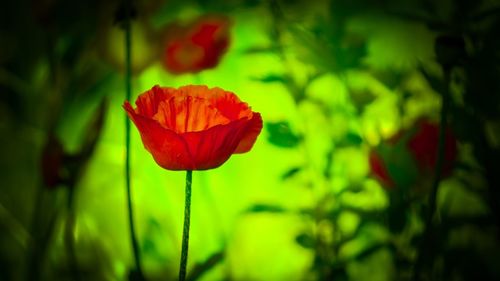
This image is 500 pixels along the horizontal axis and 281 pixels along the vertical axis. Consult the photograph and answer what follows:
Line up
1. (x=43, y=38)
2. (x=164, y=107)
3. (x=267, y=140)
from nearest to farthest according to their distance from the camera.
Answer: (x=164, y=107), (x=267, y=140), (x=43, y=38)

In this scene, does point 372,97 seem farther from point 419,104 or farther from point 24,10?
point 24,10

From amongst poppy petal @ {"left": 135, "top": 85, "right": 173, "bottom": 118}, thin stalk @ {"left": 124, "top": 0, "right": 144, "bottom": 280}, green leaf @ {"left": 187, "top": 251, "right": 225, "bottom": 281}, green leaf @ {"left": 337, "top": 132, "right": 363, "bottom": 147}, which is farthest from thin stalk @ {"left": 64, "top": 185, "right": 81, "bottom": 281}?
green leaf @ {"left": 337, "top": 132, "right": 363, "bottom": 147}

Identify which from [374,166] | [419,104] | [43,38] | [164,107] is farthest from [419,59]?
[43,38]

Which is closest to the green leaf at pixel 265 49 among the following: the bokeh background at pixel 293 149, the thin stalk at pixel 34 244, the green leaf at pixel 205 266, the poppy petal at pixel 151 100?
the bokeh background at pixel 293 149

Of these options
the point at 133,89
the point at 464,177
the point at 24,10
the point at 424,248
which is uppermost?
the point at 24,10

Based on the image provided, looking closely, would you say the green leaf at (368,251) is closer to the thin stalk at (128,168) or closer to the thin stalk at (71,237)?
the thin stalk at (128,168)

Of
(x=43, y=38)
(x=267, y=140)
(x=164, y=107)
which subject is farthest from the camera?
(x=43, y=38)

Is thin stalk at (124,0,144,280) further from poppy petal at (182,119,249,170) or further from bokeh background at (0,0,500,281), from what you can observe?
poppy petal at (182,119,249,170)
